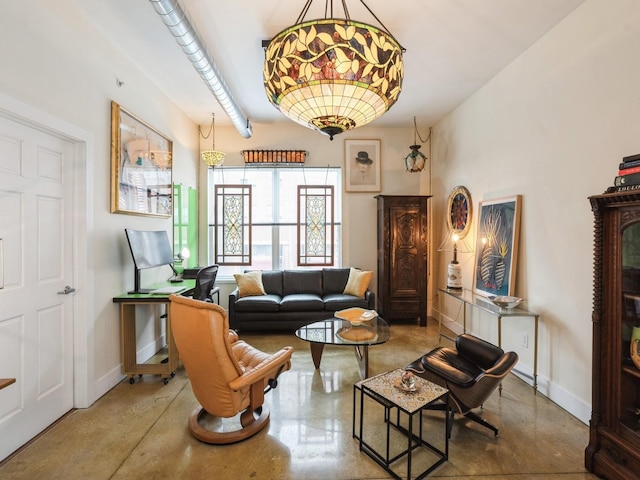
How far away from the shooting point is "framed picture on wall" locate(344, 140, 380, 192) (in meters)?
5.23

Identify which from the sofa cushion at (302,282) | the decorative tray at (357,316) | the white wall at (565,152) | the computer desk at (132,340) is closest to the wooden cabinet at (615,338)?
the white wall at (565,152)

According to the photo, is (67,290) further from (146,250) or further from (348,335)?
(348,335)

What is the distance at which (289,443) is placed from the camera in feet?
6.95

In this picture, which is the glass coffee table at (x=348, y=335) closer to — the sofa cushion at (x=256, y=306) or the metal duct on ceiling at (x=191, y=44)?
the sofa cushion at (x=256, y=306)

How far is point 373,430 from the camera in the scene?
88.3 inches

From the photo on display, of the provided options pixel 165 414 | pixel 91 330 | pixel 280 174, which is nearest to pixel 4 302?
pixel 91 330

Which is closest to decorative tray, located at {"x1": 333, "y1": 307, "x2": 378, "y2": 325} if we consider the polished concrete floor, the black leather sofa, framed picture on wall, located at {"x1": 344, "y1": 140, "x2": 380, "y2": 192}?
the polished concrete floor

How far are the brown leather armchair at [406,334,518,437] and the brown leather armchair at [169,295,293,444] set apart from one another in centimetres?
110

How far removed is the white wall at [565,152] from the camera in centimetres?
215

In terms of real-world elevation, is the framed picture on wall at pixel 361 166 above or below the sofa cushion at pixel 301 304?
above

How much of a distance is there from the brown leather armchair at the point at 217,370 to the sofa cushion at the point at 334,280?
2585 millimetres

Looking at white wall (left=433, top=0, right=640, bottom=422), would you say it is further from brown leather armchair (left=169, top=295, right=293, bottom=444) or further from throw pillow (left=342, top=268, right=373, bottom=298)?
brown leather armchair (left=169, top=295, right=293, bottom=444)

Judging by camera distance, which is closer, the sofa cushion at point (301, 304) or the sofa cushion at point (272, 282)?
the sofa cushion at point (301, 304)

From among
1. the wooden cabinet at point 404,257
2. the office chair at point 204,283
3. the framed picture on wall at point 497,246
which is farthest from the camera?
the wooden cabinet at point 404,257
